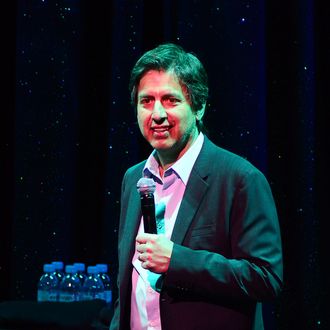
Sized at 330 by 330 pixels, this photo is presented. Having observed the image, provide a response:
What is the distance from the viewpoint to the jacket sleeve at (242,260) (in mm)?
1330

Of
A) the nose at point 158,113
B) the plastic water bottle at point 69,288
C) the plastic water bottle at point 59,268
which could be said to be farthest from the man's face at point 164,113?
the plastic water bottle at point 69,288

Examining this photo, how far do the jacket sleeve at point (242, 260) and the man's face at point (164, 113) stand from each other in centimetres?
23

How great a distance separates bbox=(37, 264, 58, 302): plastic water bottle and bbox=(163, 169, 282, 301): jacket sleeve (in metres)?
1.57

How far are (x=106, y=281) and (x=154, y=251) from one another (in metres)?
1.47

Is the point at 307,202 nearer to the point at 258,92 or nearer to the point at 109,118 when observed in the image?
the point at 258,92

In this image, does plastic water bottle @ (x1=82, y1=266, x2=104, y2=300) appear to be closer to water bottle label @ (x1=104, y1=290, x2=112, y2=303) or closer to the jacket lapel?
water bottle label @ (x1=104, y1=290, x2=112, y2=303)

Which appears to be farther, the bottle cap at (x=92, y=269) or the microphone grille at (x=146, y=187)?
the bottle cap at (x=92, y=269)

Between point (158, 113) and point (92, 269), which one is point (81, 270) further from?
point (158, 113)

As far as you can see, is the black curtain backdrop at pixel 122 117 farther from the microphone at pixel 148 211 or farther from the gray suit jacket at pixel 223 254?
the microphone at pixel 148 211

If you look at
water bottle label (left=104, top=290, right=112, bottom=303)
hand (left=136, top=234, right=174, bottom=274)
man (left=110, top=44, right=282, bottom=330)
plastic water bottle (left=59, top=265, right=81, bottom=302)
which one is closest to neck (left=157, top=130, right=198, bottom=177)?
man (left=110, top=44, right=282, bottom=330)

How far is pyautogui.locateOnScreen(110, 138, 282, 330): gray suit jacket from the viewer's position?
52.6 inches

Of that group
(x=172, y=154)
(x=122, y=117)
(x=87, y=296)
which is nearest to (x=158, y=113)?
(x=172, y=154)

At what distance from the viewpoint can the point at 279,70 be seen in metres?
2.35

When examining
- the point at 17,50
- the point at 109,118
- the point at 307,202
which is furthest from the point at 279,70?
the point at 17,50
